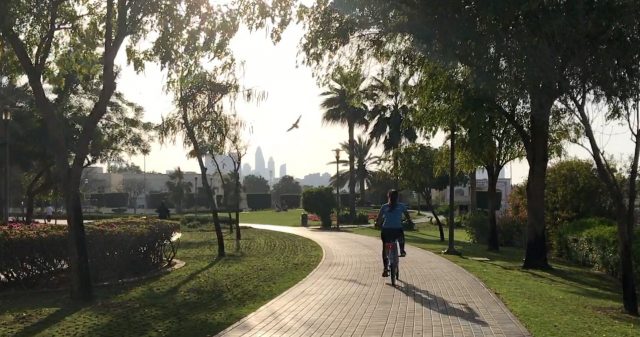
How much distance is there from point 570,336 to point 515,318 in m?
1.06

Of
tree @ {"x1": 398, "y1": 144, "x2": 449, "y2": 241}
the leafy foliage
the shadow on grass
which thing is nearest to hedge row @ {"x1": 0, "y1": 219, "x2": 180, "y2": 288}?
the shadow on grass

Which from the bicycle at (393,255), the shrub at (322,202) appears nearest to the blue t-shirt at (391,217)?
the bicycle at (393,255)

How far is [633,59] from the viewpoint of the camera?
9008 mm

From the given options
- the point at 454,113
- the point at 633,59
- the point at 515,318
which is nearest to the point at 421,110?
the point at 454,113

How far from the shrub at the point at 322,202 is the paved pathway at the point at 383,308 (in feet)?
78.2

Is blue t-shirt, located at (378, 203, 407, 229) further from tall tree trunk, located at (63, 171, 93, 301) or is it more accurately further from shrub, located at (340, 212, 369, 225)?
shrub, located at (340, 212, 369, 225)

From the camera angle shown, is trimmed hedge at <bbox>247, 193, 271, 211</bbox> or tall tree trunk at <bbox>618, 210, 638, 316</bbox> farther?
trimmed hedge at <bbox>247, 193, 271, 211</bbox>

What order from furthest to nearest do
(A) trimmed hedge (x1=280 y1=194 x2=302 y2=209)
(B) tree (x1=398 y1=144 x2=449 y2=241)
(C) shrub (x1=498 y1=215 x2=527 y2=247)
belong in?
(A) trimmed hedge (x1=280 y1=194 x2=302 y2=209), (B) tree (x1=398 y1=144 x2=449 y2=241), (C) shrub (x1=498 y1=215 x2=527 y2=247)

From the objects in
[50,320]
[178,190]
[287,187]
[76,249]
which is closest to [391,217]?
[76,249]

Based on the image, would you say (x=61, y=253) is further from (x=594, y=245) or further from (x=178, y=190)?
(x=178, y=190)

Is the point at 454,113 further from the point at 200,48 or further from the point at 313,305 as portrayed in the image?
the point at 313,305

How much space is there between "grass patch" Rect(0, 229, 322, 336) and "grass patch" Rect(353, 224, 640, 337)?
12.8 feet

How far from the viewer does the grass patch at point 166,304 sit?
8.01 m

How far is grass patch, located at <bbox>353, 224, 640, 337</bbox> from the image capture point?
7930 millimetres
